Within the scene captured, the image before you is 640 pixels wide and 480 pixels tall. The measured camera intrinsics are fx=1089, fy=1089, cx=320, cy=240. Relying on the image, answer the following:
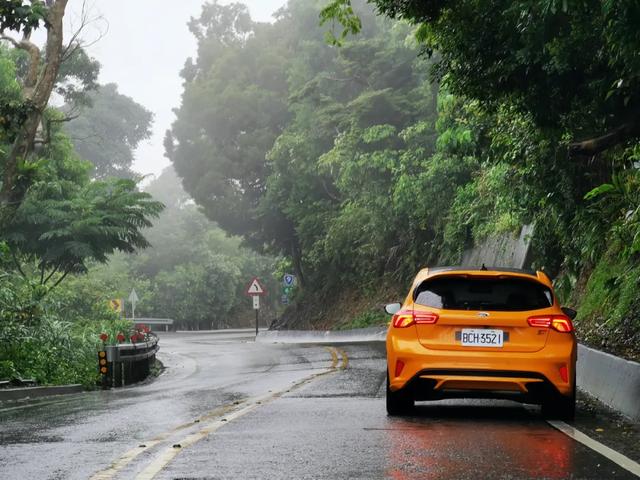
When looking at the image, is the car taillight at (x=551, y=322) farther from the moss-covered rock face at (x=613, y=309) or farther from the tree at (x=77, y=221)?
the tree at (x=77, y=221)

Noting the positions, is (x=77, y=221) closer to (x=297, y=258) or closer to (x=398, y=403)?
(x=398, y=403)

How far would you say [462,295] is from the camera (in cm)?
1112

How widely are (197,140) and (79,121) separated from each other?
92.9 feet

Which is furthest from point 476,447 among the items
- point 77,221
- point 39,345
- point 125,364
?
point 77,221

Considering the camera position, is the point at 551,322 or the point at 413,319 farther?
the point at 413,319

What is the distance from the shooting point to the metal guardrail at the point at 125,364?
2069 centimetres

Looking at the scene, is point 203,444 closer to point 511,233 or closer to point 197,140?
point 511,233

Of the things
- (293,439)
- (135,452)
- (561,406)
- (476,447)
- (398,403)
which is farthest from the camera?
(398,403)

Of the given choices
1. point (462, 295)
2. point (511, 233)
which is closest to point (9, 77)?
point (511, 233)

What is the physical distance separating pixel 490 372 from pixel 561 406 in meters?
0.88

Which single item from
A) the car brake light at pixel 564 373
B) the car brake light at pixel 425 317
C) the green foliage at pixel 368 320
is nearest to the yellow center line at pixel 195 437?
the car brake light at pixel 425 317

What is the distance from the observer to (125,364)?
21.3 metres

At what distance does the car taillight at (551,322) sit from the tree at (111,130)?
247 ft

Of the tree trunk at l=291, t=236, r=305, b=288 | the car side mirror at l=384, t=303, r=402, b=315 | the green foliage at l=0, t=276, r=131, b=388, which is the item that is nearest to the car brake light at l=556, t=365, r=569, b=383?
the car side mirror at l=384, t=303, r=402, b=315
